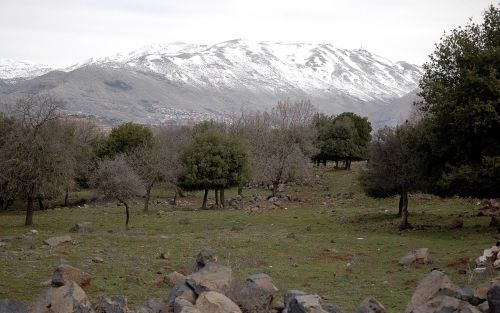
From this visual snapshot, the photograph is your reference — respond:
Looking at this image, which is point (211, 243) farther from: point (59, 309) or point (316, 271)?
point (59, 309)

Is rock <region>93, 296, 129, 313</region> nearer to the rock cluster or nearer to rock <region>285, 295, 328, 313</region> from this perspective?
rock <region>285, 295, 328, 313</region>

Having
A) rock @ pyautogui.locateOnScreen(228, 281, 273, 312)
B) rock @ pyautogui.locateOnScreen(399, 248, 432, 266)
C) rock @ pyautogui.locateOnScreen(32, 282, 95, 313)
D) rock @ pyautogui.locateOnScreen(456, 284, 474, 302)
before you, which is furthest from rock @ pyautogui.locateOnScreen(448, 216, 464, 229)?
A: rock @ pyautogui.locateOnScreen(32, 282, 95, 313)

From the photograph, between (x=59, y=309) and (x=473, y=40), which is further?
(x=473, y=40)

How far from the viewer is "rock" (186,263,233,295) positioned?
56.6 ft

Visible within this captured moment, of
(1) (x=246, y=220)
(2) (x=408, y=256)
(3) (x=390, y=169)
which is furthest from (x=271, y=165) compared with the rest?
(2) (x=408, y=256)

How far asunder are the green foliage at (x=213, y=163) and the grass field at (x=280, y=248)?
7.69m

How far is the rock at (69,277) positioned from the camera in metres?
20.1

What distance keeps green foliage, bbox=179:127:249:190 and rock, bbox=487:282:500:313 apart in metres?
50.4

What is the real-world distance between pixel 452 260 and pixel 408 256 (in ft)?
7.05

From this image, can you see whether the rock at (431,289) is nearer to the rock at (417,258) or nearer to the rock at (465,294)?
the rock at (465,294)

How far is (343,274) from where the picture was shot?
80.9 ft

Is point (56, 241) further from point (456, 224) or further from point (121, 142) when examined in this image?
point (121, 142)

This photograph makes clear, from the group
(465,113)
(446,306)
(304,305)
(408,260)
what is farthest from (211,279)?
(465,113)

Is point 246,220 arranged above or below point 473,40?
below
